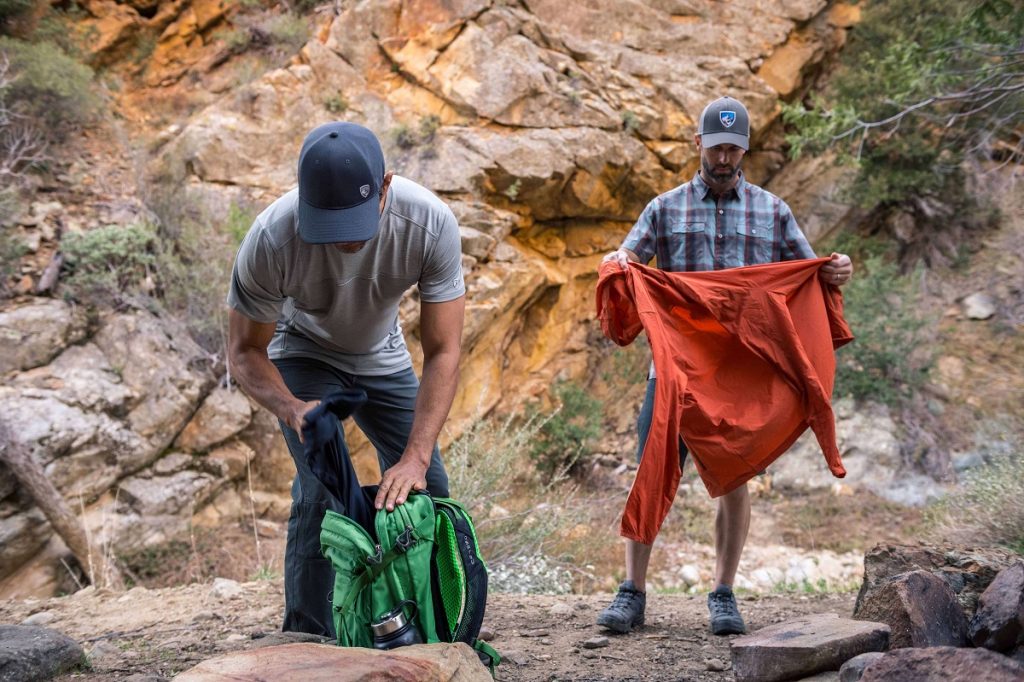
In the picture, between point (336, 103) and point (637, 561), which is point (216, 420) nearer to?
point (336, 103)

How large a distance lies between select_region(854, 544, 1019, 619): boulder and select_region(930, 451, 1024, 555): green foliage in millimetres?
1020

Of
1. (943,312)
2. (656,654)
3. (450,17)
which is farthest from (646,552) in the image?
(943,312)

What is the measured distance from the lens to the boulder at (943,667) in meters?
1.92

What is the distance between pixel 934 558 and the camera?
2936 millimetres

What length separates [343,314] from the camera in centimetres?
288

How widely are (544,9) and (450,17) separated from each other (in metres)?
1.10

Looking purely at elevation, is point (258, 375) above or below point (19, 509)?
above

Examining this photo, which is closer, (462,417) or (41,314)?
(41,314)

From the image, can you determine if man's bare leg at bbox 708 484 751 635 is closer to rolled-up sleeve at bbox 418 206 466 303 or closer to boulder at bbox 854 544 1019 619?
boulder at bbox 854 544 1019 619

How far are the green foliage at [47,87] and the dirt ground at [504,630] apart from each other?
5524 millimetres

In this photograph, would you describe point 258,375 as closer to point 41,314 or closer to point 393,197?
point 393,197

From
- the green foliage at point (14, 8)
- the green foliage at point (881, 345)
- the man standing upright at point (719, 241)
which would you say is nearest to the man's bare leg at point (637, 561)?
the man standing upright at point (719, 241)

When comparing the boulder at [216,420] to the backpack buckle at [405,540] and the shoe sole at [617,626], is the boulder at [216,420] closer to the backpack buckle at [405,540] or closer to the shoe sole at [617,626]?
the shoe sole at [617,626]

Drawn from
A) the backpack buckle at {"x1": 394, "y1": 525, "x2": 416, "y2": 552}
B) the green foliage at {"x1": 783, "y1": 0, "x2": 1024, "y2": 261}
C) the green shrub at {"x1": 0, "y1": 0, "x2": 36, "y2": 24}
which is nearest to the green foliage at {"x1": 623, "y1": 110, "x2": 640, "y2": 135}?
the green foliage at {"x1": 783, "y1": 0, "x2": 1024, "y2": 261}
